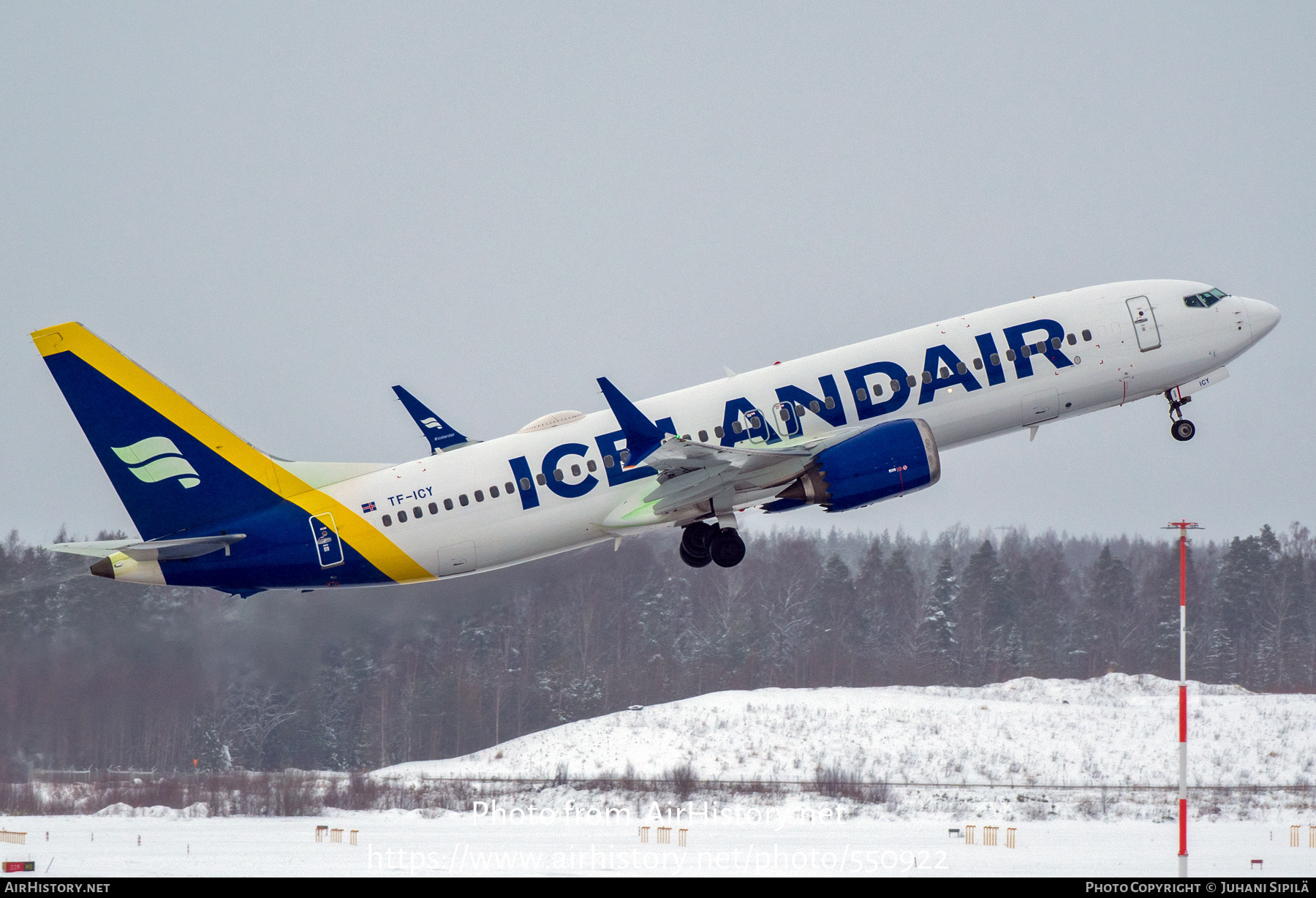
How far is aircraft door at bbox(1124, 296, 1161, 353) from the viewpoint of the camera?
44.0m

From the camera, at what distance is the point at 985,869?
4981cm

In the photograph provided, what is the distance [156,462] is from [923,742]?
43.6 m

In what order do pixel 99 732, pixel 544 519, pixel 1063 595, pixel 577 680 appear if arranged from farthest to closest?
pixel 1063 595
pixel 577 680
pixel 99 732
pixel 544 519

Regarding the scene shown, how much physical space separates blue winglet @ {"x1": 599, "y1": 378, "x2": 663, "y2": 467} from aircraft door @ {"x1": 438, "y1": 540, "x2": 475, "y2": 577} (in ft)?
16.7

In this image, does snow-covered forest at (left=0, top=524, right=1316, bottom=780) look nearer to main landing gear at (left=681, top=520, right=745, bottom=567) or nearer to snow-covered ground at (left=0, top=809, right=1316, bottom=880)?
snow-covered ground at (left=0, top=809, right=1316, bottom=880)

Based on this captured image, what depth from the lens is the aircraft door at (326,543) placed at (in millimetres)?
41156

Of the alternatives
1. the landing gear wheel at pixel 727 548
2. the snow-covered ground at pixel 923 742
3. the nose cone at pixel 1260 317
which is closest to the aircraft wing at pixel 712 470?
the landing gear wheel at pixel 727 548

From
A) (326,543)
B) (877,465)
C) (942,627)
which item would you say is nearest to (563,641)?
(942,627)

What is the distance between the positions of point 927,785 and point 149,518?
38954mm

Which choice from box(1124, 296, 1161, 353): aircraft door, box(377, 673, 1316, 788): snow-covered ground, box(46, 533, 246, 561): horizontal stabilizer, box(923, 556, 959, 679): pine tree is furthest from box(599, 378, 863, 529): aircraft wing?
box(923, 556, 959, 679): pine tree

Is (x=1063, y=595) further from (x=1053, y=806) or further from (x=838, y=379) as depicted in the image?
(x=838, y=379)

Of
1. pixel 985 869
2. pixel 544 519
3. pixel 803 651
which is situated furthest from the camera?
pixel 803 651

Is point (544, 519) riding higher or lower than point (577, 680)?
higher
